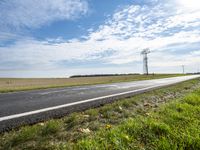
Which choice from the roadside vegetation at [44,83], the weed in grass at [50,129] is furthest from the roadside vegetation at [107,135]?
the roadside vegetation at [44,83]

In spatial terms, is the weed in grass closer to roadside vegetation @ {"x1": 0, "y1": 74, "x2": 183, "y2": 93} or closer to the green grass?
the green grass

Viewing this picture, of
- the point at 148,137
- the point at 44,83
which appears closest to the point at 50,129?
the point at 148,137

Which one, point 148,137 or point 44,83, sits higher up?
point 148,137

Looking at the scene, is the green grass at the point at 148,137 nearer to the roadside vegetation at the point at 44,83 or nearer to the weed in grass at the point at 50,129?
the weed in grass at the point at 50,129

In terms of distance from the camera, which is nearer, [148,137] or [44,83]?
[148,137]

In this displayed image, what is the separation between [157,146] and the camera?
336 centimetres

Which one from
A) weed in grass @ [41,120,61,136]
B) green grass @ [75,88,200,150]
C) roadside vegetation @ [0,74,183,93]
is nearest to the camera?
green grass @ [75,88,200,150]

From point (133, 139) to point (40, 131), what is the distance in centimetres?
159

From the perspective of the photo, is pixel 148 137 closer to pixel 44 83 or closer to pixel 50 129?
pixel 50 129

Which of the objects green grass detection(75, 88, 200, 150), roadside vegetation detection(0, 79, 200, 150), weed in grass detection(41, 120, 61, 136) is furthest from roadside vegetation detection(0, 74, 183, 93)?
green grass detection(75, 88, 200, 150)

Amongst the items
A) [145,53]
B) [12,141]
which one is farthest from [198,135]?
[145,53]

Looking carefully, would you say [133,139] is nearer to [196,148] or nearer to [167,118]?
[196,148]

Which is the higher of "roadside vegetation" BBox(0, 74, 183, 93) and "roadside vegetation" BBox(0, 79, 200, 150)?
"roadside vegetation" BBox(0, 79, 200, 150)

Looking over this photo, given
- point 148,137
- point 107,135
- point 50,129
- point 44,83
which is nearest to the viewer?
point 107,135
